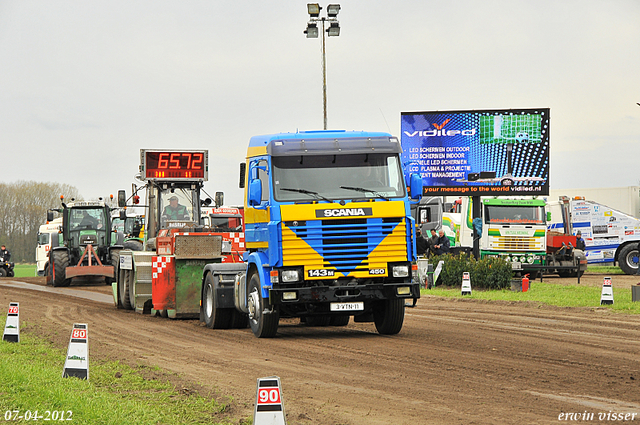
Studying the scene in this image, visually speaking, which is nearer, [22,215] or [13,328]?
[13,328]

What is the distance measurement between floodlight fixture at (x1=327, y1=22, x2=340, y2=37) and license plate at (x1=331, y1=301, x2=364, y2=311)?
1637cm

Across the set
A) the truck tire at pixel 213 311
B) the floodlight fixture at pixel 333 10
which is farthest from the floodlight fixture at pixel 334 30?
the truck tire at pixel 213 311

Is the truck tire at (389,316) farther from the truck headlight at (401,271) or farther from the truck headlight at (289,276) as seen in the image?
the truck headlight at (289,276)

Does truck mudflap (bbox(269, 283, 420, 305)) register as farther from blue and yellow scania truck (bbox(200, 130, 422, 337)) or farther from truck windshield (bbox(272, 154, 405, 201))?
truck windshield (bbox(272, 154, 405, 201))

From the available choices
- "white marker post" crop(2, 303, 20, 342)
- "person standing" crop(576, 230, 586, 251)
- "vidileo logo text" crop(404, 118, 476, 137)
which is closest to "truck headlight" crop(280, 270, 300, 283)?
"white marker post" crop(2, 303, 20, 342)

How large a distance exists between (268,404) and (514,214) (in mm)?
25989

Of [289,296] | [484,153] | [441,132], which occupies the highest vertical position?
[441,132]

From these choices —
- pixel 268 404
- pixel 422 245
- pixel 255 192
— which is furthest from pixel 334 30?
pixel 268 404

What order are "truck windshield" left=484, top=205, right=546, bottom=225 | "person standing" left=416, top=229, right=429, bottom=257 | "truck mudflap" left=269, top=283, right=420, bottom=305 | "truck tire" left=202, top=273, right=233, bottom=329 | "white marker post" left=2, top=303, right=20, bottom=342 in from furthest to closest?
"truck windshield" left=484, top=205, right=546, bottom=225 < "person standing" left=416, top=229, right=429, bottom=257 < "truck tire" left=202, top=273, right=233, bottom=329 < "white marker post" left=2, top=303, right=20, bottom=342 < "truck mudflap" left=269, top=283, right=420, bottom=305

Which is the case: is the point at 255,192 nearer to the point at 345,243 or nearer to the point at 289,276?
the point at 289,276

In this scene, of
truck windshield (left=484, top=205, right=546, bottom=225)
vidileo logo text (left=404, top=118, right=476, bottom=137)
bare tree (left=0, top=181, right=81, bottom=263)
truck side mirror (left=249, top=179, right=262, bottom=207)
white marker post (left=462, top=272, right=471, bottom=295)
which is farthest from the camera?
bare tree (left=0, top=181, right=81, bottom=263)

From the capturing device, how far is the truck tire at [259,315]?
42.9 ft

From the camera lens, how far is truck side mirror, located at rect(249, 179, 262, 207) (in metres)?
12.9

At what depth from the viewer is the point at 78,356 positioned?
29.7ft
